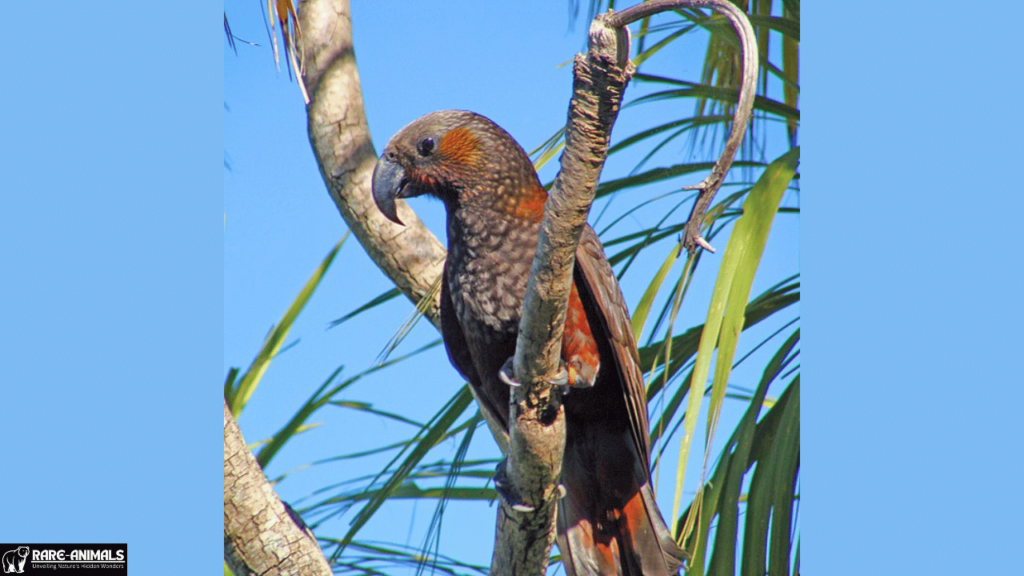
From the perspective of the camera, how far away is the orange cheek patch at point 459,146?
80.4 inches

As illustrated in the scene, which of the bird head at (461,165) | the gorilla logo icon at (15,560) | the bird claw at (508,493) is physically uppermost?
the bird head at (461,165)

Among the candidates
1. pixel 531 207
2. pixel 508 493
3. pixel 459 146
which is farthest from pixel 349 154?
pixel 508 493

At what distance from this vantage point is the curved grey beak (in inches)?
83.6

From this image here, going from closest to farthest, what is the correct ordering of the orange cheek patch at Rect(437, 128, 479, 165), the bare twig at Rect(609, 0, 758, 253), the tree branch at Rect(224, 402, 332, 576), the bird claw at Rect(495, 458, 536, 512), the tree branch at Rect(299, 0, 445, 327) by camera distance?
the bare twig at Rect(609, 0, 758, 253) < the bird claw at Rect(495, 458, 536, 512) < the tree branch at Rect(224, 402, 332, 576) < the orange cheek patch at Rect(437, 128, 479, 165) < the tree branch at Rect(299, 0, 445, 327)

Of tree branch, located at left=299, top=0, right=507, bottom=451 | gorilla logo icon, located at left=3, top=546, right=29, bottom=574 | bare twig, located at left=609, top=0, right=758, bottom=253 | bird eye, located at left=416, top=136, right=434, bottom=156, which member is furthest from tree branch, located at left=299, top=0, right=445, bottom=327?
bare twig, located at left=609, top=0, right=758, bottom=253

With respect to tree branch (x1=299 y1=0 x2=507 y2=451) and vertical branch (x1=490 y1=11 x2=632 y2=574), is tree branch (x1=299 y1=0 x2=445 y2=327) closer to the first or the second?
tree branch (x1=299 y1=0 x2=507 y2=451)

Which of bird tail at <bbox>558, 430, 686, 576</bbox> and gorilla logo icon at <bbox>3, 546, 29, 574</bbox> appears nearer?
gorilla logo icon at <bbox>3, 546, 29, 574</bbox>

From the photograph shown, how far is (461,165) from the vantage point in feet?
6.68

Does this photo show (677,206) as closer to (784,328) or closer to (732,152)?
(784,328)

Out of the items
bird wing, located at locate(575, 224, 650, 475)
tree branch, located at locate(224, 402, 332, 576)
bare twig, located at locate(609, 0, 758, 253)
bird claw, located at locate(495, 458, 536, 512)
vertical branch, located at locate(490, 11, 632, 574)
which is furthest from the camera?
tree branch, located at locate(224, 402, 332, 576)

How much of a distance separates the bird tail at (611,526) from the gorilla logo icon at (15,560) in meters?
1.05

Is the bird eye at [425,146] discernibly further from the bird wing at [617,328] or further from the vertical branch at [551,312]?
the vertical branch at [551,312]

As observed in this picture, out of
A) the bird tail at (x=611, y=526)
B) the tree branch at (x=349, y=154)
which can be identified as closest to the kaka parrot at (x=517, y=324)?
the bird tail at (x=611, y=526)

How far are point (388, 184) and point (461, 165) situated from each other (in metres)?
0.19
